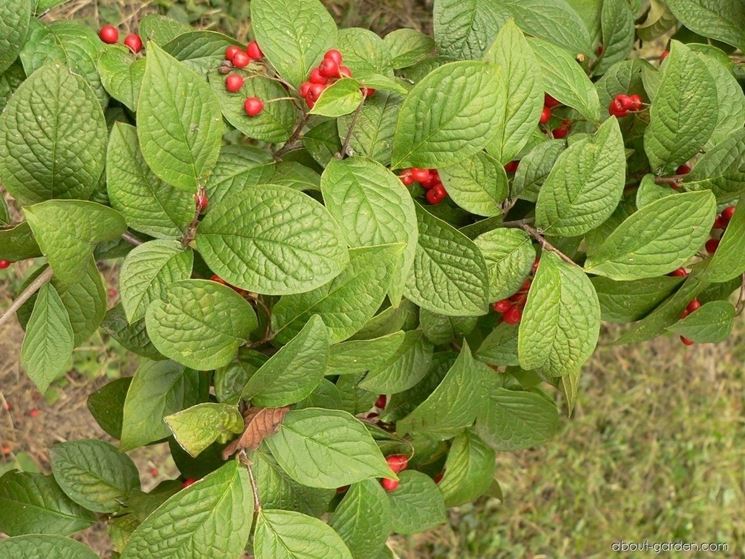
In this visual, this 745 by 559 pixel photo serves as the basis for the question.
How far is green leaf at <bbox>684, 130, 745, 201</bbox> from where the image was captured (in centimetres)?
102

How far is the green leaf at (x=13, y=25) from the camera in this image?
831 millimetres

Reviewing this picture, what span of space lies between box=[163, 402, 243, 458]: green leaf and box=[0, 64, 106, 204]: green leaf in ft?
0.87

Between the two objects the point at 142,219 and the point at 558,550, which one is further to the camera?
the point at 558,550

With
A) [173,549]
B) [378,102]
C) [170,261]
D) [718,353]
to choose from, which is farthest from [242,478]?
[718,353]

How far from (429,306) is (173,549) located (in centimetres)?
41

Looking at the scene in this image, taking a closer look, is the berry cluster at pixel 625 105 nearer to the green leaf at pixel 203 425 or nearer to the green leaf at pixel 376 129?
the green leaf at pixel 376 129

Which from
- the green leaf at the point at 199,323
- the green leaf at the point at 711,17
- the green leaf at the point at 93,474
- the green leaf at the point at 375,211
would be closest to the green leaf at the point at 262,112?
the green leaf at the point at 375,211

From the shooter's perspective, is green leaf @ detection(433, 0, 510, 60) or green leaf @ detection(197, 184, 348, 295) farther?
green leaf @ detection(433, 0, 510, 60)

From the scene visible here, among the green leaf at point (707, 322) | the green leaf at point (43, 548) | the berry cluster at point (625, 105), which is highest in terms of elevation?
the berry cluster at point (625, 105)

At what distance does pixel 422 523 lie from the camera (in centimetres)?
120

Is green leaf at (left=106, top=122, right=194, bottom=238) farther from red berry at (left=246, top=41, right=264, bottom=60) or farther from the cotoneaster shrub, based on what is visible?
red berry at (left=246, top=41, right=264, bottom=60)

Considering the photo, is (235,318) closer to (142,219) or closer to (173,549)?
(142,219)

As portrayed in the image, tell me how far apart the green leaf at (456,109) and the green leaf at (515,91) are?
0.12 ft

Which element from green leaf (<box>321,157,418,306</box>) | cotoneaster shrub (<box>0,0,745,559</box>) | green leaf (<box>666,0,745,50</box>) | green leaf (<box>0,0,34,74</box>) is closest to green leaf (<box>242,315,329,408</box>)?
cotoneaster shrub (<box>0,0,745,559</box>)
